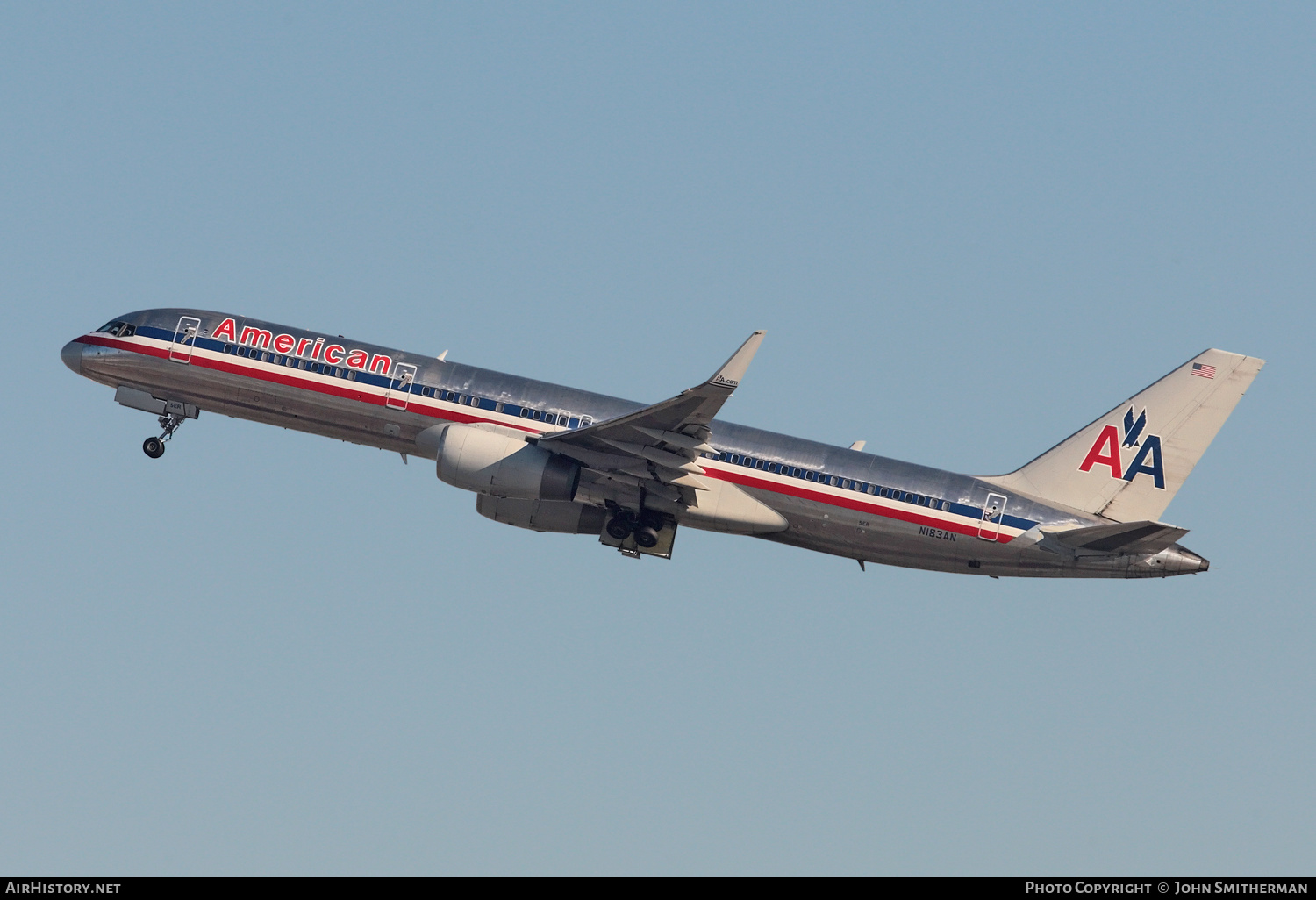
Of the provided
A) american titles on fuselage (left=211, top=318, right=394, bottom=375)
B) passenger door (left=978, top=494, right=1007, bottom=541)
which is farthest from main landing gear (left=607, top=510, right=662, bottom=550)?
passenger door (left=978, top=494, right=1007, bottom=541)

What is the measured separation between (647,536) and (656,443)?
396cm

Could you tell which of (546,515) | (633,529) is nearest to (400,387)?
(546,515)

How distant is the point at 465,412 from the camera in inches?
1852

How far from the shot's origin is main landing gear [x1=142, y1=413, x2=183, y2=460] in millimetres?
49938

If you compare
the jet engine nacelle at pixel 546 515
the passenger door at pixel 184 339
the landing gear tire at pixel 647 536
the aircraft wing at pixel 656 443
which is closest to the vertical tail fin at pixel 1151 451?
the aircraft wing at pixel 656 443

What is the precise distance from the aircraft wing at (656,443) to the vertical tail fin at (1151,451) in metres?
10.8

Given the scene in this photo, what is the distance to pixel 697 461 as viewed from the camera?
46438mm

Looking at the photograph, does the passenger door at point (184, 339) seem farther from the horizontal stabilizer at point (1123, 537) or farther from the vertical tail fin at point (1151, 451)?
the horizontal stabilizer at point (1123, 537)

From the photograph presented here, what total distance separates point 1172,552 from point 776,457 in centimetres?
1285

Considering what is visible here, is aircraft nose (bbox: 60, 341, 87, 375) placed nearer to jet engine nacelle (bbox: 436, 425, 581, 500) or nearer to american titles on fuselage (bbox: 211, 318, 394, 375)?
american titles on fuselage (bbox: 211, 318, 394, 375)

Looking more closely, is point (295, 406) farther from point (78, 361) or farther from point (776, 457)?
point (776, 457)

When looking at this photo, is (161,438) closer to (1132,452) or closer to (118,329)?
(118,329)

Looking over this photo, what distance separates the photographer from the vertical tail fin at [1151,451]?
47.7 meters

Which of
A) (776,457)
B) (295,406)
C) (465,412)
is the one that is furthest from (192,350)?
(776,457)
